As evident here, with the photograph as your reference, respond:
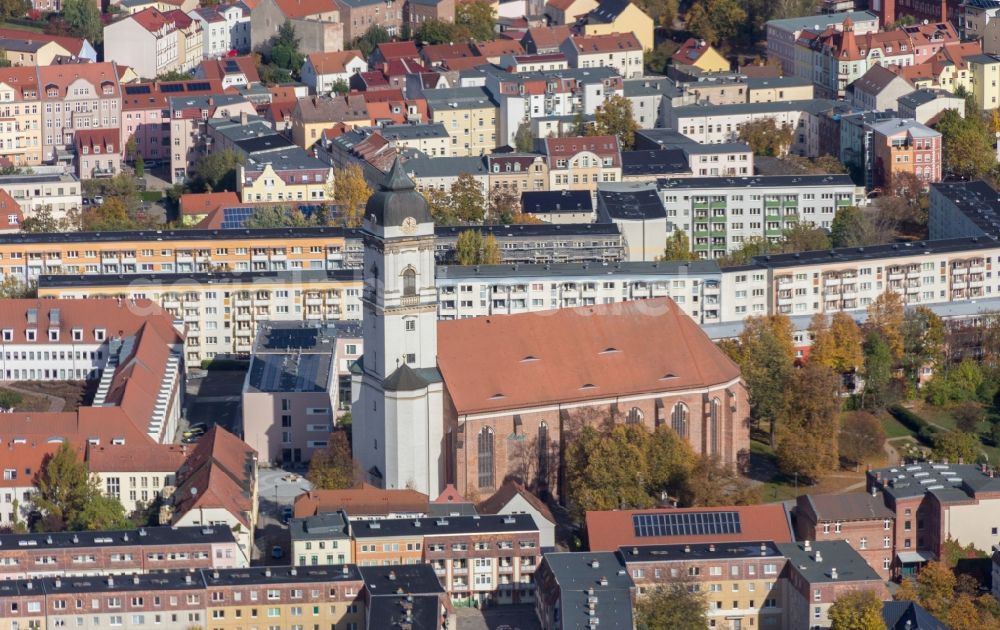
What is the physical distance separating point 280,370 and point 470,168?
2667 centimetres

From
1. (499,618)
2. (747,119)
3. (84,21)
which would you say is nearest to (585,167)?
(747,119)

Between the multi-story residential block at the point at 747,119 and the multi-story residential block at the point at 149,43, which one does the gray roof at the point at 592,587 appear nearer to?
the multi-story residential block at the point at 747,119

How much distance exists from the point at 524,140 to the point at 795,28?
20.5 metres

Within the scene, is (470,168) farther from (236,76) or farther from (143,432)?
(143,432)

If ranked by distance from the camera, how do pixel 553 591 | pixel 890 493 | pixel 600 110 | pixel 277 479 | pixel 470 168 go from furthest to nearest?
pixel 600 110 < pixel 470 168 < pixel 277 479 < pixel 890 493 < pixel 553 591

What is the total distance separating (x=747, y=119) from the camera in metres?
130

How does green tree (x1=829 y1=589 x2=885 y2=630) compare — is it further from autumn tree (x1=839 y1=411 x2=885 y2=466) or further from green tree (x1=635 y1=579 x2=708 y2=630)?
autumn tree (x1=839 y1=411 x2=885 y2=466)

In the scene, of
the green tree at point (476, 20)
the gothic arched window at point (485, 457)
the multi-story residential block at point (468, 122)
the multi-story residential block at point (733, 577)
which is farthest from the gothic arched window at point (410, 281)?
the green tree at point (476, 20)

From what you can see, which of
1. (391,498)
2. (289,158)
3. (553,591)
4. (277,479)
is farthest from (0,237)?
(553,591)

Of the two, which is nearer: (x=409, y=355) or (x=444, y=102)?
(x=409, y=355)

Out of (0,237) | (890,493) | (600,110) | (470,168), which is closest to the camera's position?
(890,493)

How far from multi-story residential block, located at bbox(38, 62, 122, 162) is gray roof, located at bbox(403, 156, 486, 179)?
16753 millimetres

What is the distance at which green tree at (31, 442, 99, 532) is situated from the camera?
86.5 m

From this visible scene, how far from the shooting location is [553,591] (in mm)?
79812
